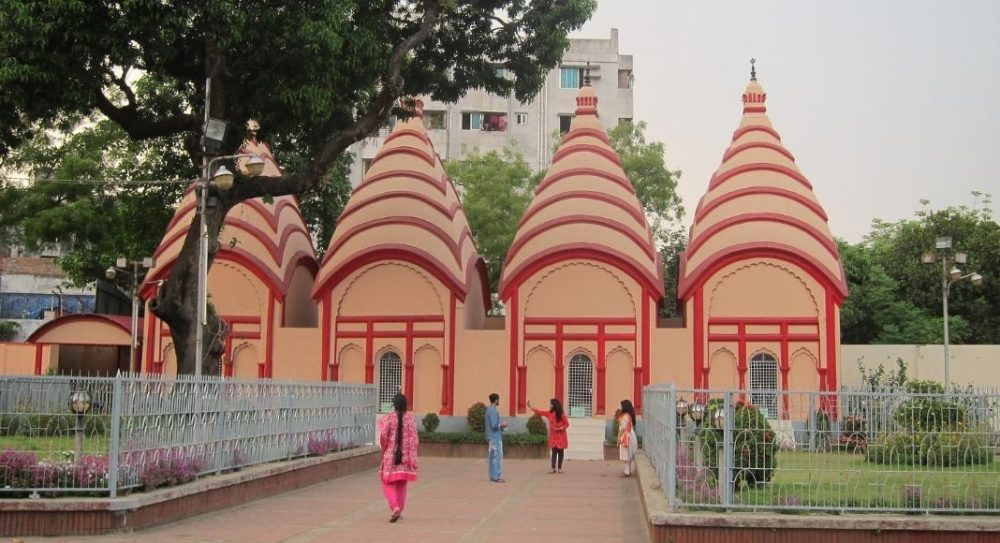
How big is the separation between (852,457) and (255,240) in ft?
63.8

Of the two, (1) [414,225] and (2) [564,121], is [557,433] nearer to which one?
(1) [414,225]

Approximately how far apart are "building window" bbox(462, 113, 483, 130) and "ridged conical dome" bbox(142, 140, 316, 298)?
2069 centimetres

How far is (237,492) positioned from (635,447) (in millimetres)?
7930

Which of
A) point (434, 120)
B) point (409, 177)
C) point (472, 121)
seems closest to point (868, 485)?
point (409, 177)

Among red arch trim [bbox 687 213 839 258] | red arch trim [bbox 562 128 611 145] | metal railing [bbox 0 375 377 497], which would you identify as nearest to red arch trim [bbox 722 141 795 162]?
red arch trim [bbox 687 213 839 258]

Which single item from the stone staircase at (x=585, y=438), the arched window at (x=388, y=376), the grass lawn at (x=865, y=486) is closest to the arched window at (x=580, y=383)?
the stone staircase at (x=585, y=438)

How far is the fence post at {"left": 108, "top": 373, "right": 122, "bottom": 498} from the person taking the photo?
10.6 m

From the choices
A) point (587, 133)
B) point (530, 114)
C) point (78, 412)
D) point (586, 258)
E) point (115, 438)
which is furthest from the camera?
point (530, 114)

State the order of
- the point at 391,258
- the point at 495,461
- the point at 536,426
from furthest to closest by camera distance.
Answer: the point at 391,258, the point at 536,426, the point at 495,461

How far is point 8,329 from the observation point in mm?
44344

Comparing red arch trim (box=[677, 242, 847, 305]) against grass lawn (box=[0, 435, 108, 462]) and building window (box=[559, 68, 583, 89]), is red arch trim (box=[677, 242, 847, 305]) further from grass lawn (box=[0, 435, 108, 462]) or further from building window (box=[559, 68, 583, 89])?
building window (box=[559, 68, 583, 89])

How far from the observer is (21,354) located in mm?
31188

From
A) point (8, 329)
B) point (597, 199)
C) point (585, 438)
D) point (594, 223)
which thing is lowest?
point (585, 438)

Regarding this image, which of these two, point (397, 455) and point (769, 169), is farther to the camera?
point (769, 169)
